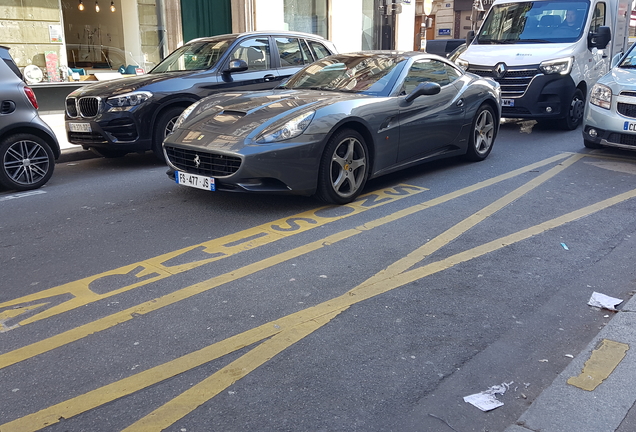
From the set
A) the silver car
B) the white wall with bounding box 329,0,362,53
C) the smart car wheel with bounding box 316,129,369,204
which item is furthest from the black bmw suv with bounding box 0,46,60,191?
the white wall with bounding box 329,0,362,53

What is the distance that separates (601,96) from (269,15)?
1090 cm

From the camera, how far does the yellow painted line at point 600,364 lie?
119 inches

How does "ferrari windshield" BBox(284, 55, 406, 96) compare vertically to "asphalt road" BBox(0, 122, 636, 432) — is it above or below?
above

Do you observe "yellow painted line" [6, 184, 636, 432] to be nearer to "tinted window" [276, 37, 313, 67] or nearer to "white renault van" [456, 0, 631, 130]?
"tinted window" [276, 37, 313, 67]

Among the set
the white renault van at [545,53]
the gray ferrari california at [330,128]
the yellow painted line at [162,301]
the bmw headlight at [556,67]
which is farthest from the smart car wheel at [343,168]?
the bmw headlight at [556,67]

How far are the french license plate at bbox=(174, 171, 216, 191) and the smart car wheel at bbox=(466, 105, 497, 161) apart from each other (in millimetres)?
3866

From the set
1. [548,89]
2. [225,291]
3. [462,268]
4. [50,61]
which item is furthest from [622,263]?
[50,61]

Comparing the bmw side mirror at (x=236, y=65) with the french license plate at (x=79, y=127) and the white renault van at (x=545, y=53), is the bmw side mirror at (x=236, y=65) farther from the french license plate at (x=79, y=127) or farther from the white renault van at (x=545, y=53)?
the white renault van at (x=545, y=53)

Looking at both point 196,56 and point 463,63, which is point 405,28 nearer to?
point 463,63

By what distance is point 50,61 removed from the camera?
13.4 m

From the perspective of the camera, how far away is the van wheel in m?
11.1

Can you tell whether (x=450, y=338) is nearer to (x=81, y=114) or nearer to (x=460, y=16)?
(x=81, y=114)

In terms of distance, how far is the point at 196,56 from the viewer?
375 inches

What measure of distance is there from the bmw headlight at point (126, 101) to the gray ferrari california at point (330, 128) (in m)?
1.77
